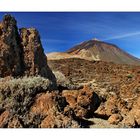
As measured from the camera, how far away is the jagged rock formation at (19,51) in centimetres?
785

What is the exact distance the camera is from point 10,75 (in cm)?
777

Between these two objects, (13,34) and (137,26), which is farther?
(137,26)

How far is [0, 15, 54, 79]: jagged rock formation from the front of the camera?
25.8 ft

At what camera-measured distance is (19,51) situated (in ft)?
26.8

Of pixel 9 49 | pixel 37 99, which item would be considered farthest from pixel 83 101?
pixel 9 49

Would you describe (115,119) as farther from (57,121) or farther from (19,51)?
(19,51)

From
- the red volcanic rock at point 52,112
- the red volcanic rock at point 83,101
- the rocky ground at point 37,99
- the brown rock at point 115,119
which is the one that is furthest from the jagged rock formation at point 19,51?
the brown rock at point 115,119

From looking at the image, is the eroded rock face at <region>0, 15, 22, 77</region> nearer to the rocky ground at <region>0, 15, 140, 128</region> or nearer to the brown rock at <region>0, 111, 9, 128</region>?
the rocky ground at <region>0, 15, 140, 128</region>

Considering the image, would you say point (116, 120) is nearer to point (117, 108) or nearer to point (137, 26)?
point (117, 108)

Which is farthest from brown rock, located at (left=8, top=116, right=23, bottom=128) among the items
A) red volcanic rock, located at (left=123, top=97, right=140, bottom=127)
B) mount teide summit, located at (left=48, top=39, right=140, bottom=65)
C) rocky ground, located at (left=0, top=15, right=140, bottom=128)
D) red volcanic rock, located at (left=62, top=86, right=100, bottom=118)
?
mount teide summit, located at (left=48, top=39, right=140, bottom=65)

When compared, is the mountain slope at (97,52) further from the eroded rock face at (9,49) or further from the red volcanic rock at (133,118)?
the red volcanic rock at (133,118)

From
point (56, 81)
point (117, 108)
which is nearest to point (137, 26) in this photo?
point (56, 81)
